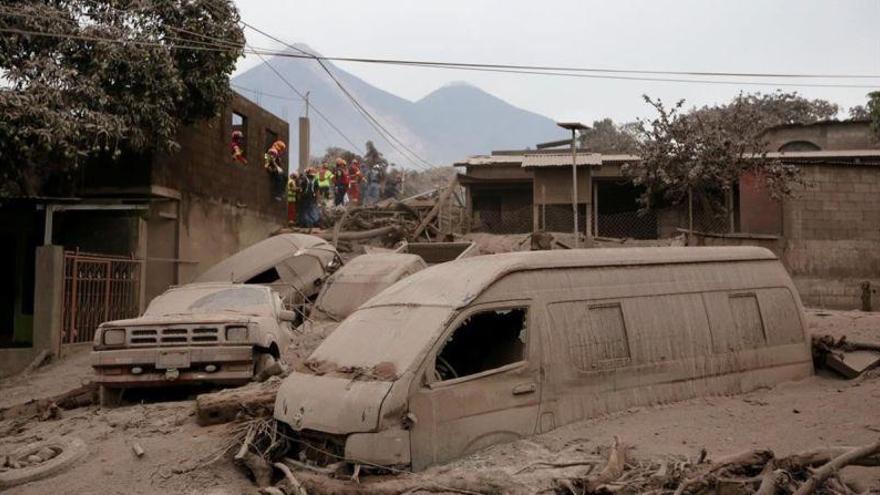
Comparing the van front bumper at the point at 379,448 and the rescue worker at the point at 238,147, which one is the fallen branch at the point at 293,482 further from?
the rescue worker at the point at 238,147

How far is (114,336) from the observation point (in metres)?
8.70

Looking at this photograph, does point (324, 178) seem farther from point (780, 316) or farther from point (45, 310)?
point (780, 316)

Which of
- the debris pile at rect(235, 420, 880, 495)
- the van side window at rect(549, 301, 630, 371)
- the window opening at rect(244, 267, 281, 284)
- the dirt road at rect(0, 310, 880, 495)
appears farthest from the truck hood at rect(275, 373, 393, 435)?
the window opening at rect(244, 267, 281, 284)

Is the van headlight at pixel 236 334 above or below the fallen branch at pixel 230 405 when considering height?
above

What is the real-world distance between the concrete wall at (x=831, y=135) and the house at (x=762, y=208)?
4 centimetres

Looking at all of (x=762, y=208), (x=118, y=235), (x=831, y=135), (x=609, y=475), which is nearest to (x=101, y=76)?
(x=118, y=235)

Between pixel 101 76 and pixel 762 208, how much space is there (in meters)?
15.2

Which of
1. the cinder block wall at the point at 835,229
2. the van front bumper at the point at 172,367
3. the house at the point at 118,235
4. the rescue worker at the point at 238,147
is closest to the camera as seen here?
the van front bumper at the point at 172,367

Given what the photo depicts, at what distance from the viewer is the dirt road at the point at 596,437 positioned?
552cm

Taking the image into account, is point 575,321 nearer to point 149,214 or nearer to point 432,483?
point 432,483

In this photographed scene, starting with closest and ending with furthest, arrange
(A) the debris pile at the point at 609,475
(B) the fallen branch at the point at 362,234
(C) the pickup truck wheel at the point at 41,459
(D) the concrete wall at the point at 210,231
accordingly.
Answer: (A) the debris pile at the point at 609,475, (C) the pickup truck wheel at the point at 41,459, (D) the concrete wall at the point at 210,231, (B) the fallen branch at the point at 362,234

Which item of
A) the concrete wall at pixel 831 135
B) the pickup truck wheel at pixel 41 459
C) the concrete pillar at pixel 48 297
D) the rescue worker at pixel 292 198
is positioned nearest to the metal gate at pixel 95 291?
the concrete pillar at pixel 48 297

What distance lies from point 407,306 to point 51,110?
987 centimetres

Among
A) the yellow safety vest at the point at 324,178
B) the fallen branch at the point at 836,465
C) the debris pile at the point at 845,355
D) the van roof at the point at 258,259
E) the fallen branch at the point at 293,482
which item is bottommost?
the fallen branch at the point at 293,482
